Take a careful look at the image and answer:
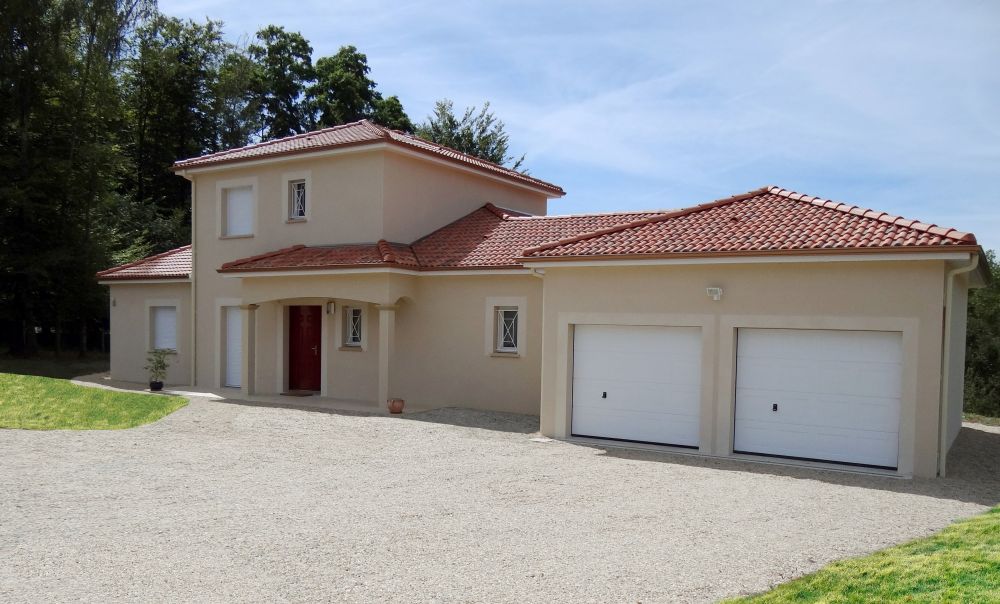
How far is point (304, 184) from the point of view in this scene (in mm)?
19859

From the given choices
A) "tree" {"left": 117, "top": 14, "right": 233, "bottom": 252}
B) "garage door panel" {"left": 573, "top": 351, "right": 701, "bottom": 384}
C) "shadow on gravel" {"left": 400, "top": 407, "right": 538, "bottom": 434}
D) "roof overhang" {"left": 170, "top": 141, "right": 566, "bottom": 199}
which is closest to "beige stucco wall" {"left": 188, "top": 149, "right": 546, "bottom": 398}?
"roof overhang" {"left": 170, "top": 141, "right": 566, "bottom": 199}

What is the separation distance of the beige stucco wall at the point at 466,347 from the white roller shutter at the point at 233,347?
5.11 m

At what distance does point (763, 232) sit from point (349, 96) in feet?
110

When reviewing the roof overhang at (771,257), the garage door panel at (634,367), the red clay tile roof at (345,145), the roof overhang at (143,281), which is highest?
the red clay tile roof at (345,145)

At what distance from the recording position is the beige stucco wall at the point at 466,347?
16750 millimetres

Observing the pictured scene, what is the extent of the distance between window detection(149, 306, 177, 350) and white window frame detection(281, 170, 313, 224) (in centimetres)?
536

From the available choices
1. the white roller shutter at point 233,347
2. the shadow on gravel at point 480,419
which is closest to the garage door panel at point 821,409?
the shadow on gravel at point 480,419

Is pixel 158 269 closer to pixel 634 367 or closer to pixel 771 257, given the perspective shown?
pixel 634 367

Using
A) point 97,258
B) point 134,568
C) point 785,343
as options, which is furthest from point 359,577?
point 97,258

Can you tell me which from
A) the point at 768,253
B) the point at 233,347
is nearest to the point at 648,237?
the point at 768,253

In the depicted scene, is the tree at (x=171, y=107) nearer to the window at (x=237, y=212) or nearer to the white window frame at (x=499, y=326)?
the window at (x=237, y=212)

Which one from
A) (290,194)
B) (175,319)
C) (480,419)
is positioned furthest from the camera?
(175,319)

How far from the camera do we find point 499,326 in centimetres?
1730

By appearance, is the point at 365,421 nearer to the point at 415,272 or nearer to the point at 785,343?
the point at 415,272
